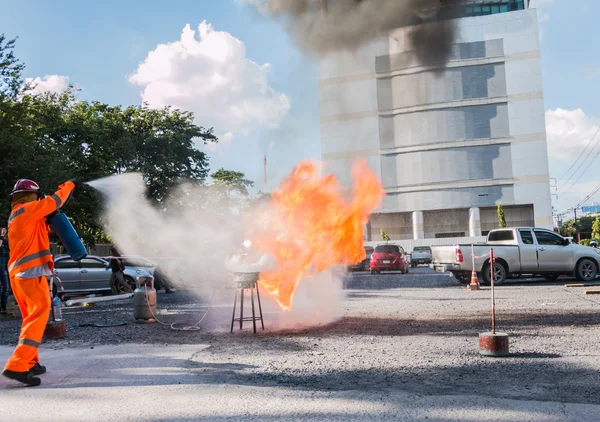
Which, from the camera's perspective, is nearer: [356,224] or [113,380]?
[113,380]

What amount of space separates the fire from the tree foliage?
1092cm

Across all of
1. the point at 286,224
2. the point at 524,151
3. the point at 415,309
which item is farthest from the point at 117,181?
the point at 524,151

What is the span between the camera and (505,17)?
42.9 meters

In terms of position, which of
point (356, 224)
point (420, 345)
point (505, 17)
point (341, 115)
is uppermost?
point (505, 17)

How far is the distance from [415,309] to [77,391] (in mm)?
8307

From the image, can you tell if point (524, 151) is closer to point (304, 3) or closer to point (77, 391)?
point (304, 3)

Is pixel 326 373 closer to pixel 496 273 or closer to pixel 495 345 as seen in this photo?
pixel 495 345

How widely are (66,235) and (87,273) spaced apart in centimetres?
1278

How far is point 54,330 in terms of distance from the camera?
355 inches

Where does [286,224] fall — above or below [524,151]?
below

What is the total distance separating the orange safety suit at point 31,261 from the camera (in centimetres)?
571

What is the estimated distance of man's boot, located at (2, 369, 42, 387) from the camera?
18.0ft

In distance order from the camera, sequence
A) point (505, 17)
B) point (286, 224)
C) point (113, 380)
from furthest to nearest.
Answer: point (505, 17) → point (286, 224) → point (113, 380)

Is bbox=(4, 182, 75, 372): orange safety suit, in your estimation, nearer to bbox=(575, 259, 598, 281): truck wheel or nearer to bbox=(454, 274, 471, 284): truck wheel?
bbox=(454, 274, 471, 284): truck wheel
